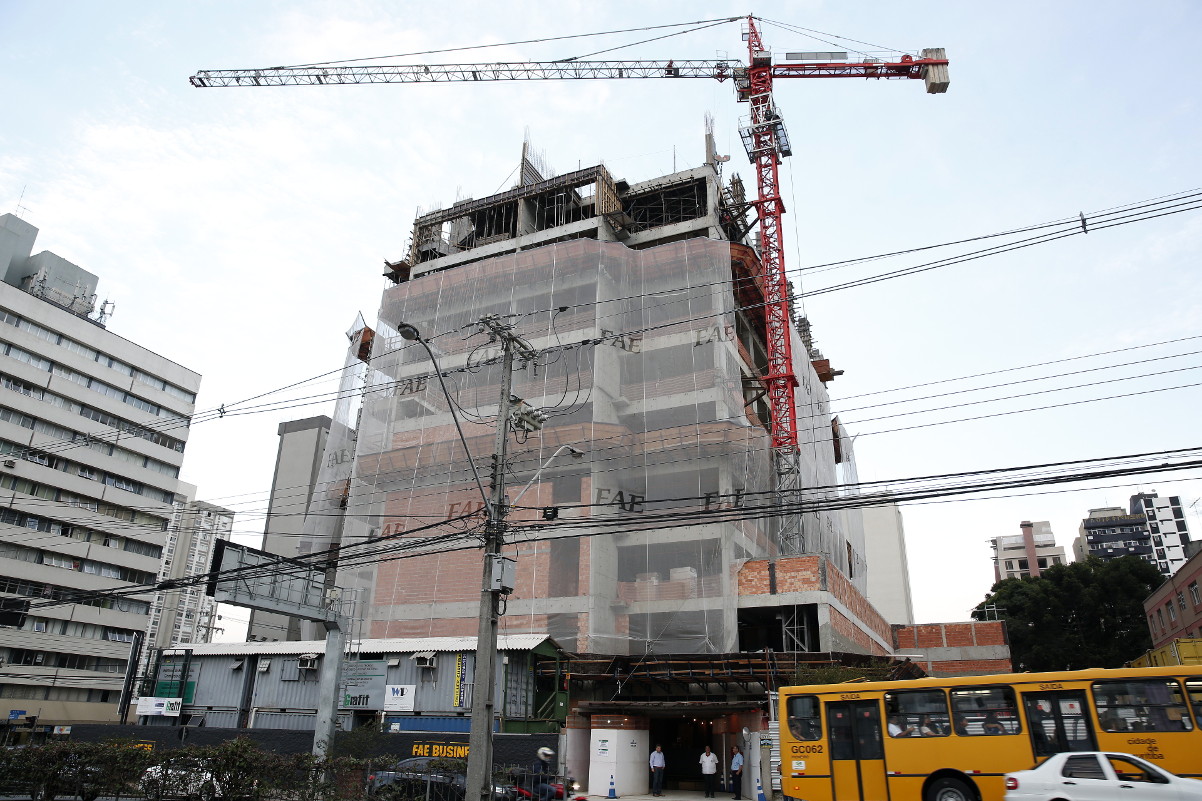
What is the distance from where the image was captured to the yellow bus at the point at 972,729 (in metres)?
14.0

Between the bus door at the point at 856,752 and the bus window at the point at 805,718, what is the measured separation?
0.31 metres

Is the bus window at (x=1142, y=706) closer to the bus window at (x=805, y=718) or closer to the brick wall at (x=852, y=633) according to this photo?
the bus window at (x=805, y=718)

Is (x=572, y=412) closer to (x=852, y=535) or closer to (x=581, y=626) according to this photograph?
(x=581, y=626)

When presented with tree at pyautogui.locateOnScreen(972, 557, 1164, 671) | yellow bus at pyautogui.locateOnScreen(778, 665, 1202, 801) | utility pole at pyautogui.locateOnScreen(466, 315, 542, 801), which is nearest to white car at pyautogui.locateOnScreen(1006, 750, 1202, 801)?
yellow bus at pyautogui.locateOnScreen(778, 665, 1202, 801)

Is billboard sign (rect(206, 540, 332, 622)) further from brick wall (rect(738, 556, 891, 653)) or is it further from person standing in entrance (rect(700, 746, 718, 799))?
brick wall (rect(738, 556, 891, 653))

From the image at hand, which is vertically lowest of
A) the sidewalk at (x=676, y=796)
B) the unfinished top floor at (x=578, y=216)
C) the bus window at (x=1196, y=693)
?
the sidewalk at (x=676, y=796)

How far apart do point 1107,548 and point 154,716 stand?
135769 millimetres

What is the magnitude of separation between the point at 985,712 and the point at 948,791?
1.67 meters

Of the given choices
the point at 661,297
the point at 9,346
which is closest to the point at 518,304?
the point at 661,297

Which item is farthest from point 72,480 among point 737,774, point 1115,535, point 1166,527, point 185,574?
point 1166,527

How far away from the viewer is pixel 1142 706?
558 inches

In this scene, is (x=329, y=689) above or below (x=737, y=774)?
above

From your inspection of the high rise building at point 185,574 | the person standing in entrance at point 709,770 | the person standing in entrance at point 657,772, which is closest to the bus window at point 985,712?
the person standing in entrance at point 709,770

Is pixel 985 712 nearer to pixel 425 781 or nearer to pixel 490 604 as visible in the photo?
pixel 490 604
